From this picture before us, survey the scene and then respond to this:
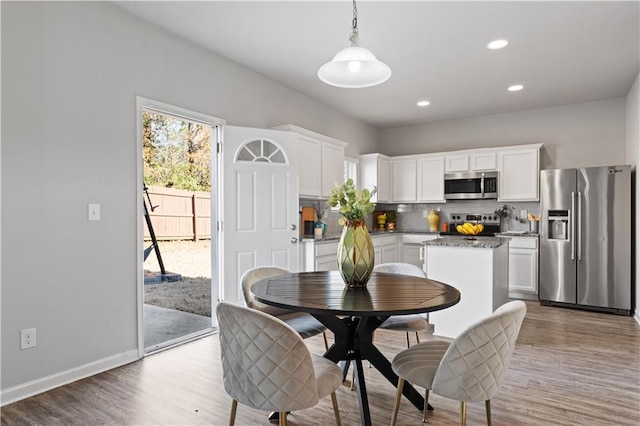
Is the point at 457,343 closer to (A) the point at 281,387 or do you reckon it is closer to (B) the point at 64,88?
(A) the point at 281,387

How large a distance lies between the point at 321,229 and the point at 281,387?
135 inches

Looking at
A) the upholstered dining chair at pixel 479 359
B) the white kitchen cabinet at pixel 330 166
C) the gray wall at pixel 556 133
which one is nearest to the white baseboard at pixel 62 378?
the upholstered dining chair at pixel 479 359

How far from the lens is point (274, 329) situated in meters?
1.53

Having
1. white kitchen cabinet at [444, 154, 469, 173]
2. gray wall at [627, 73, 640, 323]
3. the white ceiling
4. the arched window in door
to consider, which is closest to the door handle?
gray wall at [627, 73, 640, 323]

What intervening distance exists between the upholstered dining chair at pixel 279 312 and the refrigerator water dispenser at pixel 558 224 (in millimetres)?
3850

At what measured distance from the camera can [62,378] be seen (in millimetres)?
2625

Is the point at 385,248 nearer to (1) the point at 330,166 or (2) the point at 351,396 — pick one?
(1) the point at 330,166

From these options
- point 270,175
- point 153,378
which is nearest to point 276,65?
point 270,175

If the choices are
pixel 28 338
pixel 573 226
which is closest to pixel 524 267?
pixel 573 226

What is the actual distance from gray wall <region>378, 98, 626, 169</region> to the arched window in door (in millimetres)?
3485

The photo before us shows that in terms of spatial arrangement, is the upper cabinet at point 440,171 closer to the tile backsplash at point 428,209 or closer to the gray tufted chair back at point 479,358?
the tile backsplash at point 428,209

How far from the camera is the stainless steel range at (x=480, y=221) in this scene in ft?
19.6

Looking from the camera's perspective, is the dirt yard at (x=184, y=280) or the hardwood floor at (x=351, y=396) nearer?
the hardwood floor at (x=351, y=396)

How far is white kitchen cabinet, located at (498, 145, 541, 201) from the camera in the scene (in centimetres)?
549
